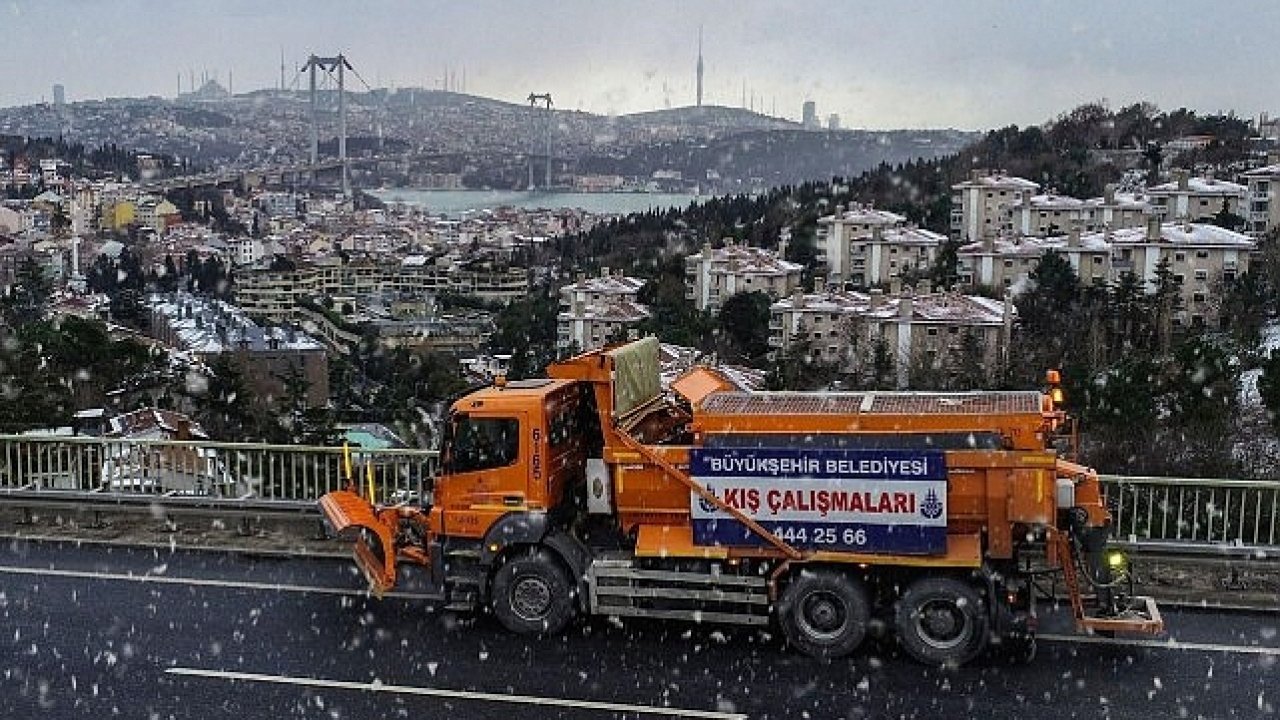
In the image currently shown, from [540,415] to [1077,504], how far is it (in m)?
3.50

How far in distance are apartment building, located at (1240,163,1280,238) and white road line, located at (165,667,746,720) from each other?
63.9 metres

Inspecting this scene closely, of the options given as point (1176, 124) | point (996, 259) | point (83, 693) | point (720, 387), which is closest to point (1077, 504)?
point (720, 387)

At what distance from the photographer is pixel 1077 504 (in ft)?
26.0

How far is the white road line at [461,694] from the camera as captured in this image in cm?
709

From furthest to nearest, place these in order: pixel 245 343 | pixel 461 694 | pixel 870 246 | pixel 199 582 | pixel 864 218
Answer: pixel 864 218, pixel 870 246, pixel 245 343, pixel 199 582, pixel 461 694

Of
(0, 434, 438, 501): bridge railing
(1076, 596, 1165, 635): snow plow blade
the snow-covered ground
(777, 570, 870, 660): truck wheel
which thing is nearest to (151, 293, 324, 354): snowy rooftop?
the snow-covered ground

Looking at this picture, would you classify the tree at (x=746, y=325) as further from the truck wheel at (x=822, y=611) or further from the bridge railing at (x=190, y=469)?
the truck wheel at (x=822, y=611)

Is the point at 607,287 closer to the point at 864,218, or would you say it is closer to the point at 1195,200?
the point at 864,218

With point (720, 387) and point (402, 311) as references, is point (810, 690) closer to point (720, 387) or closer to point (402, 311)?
point (720, 387)

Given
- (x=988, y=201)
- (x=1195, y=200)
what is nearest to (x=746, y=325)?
(x=988, y=201)

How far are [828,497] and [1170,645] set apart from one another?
2.43 meters

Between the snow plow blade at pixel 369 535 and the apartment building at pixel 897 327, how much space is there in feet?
106

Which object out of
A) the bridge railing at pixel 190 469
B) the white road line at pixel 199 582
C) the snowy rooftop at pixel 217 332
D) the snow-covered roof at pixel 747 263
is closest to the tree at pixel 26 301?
the snowy rooftop at pixel 217 332

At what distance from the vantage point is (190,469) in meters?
12.3
